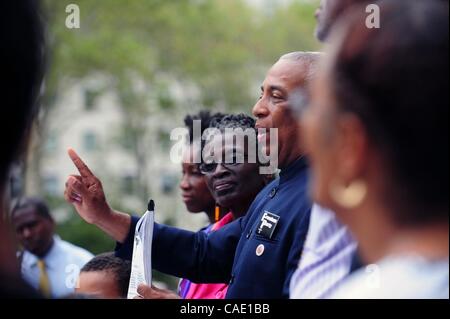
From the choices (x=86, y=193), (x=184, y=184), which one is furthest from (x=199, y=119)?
(x=86, y=193)

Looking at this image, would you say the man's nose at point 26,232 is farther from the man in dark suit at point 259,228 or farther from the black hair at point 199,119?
the man in dark suit at point 259,228

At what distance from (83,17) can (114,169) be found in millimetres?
4667

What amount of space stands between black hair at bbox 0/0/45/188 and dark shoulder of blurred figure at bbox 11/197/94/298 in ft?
14.0

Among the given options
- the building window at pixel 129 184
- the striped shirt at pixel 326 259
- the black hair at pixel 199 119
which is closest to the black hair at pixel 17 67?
the striped shirt at pixel 326 259

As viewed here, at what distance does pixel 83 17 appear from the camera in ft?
70.8

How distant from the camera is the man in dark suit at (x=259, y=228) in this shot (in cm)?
277

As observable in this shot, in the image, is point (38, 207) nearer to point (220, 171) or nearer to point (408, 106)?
point (220, 171)

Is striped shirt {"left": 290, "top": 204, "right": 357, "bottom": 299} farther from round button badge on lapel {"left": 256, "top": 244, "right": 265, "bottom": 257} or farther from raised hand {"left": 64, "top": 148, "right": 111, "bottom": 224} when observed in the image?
raised hand {"left": 64, "top": 148, "right": 111, "bottom": 224}

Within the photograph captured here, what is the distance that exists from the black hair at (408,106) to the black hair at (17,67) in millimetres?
559

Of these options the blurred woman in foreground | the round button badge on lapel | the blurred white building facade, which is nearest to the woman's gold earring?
the blurred woman in foreground

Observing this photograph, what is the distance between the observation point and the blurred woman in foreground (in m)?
1.45

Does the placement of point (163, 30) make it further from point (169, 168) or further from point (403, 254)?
point (403, 254)

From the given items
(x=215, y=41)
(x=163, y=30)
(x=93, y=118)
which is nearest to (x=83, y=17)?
(x=163, y=30)

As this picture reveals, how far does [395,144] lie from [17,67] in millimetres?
669
